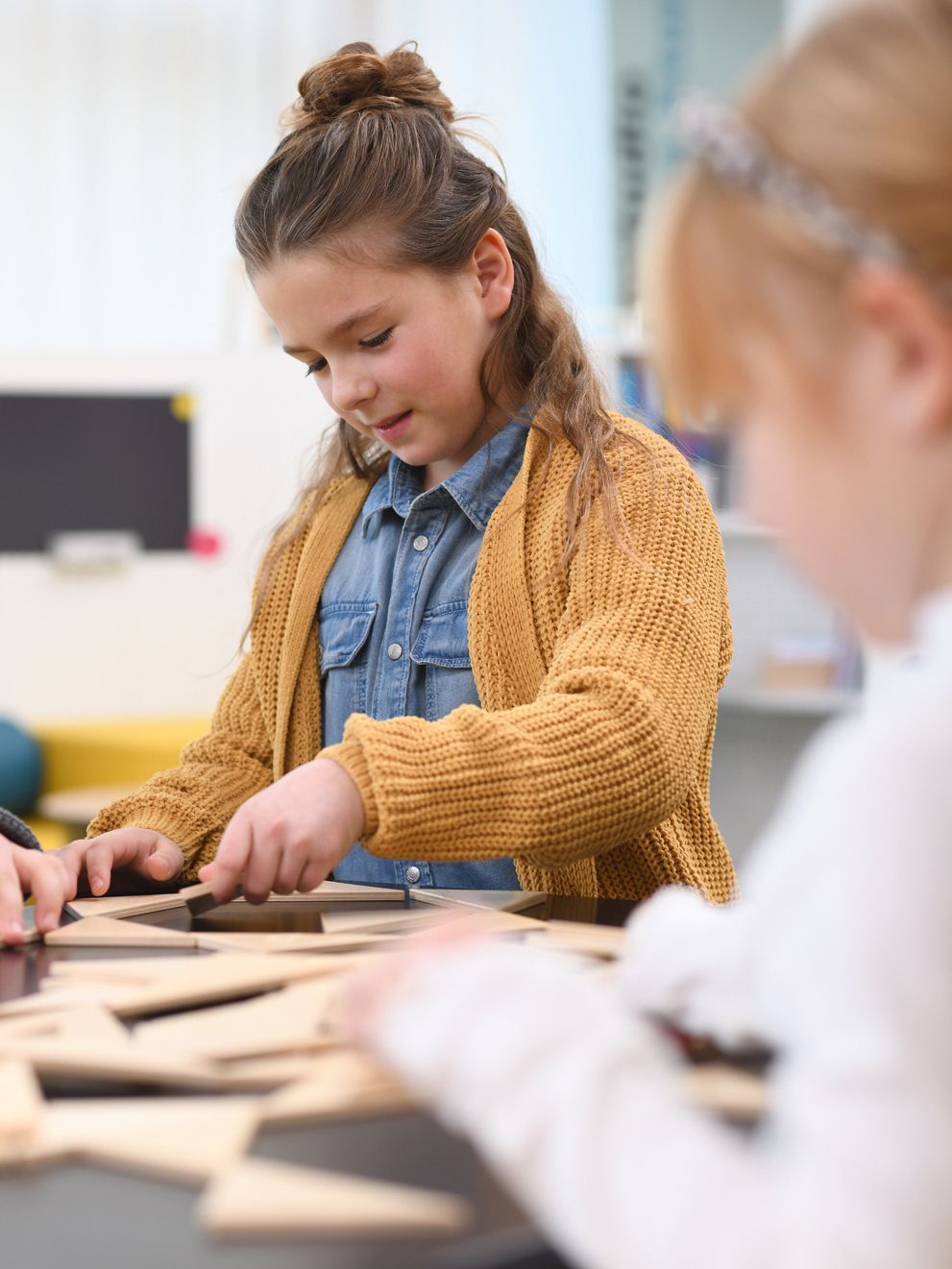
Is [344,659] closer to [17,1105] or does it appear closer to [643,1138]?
[17,1105]

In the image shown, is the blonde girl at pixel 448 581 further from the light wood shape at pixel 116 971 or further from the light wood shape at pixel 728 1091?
the light wood shape at pixel 728 1091

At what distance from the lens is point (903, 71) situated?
473mm

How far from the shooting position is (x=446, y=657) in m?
1.28

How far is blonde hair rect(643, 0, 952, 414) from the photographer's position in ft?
1.50

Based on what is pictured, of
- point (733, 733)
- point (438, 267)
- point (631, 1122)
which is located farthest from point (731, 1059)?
point (733, 733)

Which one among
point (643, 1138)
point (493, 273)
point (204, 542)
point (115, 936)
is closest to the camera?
point (643, 1138)

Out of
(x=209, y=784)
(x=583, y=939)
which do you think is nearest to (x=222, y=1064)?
(x=583, y=939)

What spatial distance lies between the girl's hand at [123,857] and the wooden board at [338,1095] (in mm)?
469

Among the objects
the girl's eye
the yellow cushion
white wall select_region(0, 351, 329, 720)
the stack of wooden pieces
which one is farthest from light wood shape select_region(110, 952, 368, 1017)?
white wall select_region(0, 351, 329, 720)

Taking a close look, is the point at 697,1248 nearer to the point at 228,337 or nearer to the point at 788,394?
the point at 788,394

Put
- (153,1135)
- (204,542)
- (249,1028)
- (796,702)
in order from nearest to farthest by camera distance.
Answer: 1. (153,1135)
2. (249,1028)
3. (204,542)
4. (796,702)

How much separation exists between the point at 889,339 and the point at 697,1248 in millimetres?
272

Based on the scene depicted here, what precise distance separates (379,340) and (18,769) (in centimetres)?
195

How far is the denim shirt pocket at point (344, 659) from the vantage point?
134 cm
